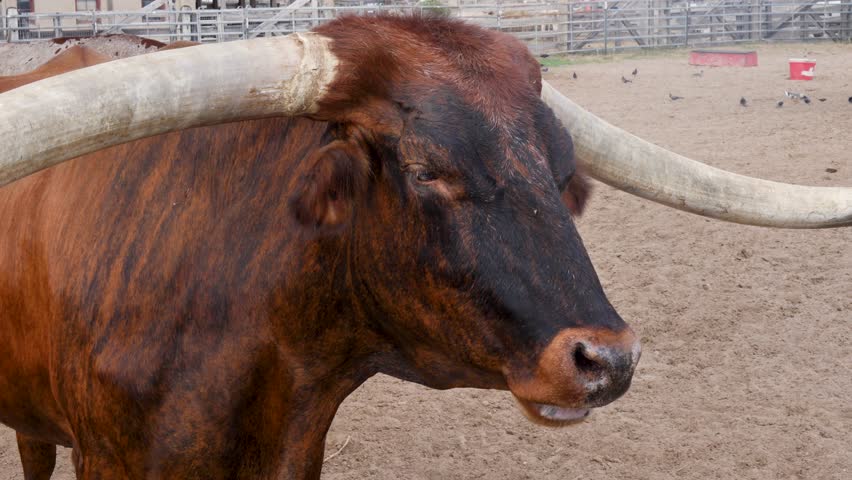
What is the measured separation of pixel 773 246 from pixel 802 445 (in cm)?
255

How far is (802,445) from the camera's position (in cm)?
432

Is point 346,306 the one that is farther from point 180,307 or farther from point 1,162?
point 1,162

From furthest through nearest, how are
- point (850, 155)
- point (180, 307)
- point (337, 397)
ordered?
point (850, 155) → point (337, 397) → point (180, 307)

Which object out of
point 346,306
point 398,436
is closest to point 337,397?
point 346,306

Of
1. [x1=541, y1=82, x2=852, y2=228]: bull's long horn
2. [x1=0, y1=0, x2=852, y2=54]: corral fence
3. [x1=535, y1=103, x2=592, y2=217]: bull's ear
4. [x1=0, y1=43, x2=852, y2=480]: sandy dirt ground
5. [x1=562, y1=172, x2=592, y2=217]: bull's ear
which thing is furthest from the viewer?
[x1=0, y1=0, x2=852, y2=54]: corral fence

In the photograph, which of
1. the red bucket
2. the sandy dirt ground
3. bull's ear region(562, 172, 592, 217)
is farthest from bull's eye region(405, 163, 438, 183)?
the red bucket

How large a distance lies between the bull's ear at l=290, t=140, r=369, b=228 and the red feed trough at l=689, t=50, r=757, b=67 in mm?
18323

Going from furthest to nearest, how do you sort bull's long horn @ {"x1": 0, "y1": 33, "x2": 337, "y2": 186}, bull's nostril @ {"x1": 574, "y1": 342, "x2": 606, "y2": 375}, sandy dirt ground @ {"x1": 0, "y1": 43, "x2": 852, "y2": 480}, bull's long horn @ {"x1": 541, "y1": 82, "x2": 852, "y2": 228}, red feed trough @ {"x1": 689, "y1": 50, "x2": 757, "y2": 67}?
red feed trough @ {"x1": 689, "y1": 50, "x2": 757, "y2": 67} < sandy dirt ground @ {"x1": 0, "y1": 43, "x2": 852, "y2": 480} < bull's long horn @ {"x1": 541, "y1": 82, "x2": 852, "y2": 228} < bull's nostril @ {"x1": 574, "y1": 342, "x2": 606, "y2": 375} < bull's long horn @ {"x1": 0, "y1": 33, "x2": 337, "y2": 186}

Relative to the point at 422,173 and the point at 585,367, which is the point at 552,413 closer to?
the point at 585,367

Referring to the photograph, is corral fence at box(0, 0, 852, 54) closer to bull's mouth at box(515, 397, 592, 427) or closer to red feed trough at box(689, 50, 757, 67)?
red feed trough at box(689, 50, 757, 67)

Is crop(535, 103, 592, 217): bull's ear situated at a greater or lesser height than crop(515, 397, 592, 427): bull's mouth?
greater

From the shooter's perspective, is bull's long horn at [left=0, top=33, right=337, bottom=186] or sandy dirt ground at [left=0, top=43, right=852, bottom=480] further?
sandy dirt ground at [left=0, top=43, right=852, bottom=480]

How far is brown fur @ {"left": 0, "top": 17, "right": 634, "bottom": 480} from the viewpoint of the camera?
2195 millimetres

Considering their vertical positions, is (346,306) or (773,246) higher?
(346,306)
